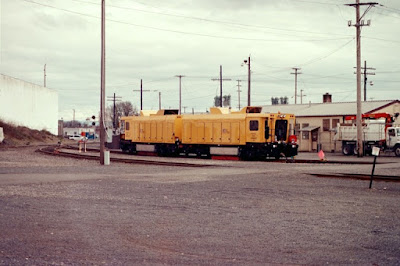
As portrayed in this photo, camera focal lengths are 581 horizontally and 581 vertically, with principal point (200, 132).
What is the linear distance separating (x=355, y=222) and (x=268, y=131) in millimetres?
25592

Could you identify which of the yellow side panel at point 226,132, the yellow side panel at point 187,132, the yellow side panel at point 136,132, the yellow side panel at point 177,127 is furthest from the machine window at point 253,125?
the yellow side panel at point 136,132

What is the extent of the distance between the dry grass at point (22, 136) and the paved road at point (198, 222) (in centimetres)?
4907

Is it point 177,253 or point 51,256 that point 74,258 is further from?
point 177,253

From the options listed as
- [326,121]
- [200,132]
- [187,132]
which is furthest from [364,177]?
[326,121]

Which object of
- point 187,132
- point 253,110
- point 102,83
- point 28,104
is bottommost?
point 187,132

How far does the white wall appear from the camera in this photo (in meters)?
74.8

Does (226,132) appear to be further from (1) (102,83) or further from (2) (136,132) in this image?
(1) (102,83)

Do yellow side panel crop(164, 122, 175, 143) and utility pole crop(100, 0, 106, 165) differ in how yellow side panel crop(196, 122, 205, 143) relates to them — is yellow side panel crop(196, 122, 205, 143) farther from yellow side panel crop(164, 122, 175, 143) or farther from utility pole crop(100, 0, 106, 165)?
utility pole crop(100, 0, 106, 165)

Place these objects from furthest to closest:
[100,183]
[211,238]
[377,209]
Result: [100,183]
[377,209]
[211,238]

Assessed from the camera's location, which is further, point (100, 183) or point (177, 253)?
point (100, 183)

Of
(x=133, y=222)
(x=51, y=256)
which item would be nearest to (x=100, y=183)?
(x=133, y=222)

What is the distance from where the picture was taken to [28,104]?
8338cm

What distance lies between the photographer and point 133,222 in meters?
11.2

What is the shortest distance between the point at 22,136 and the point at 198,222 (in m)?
66.5
